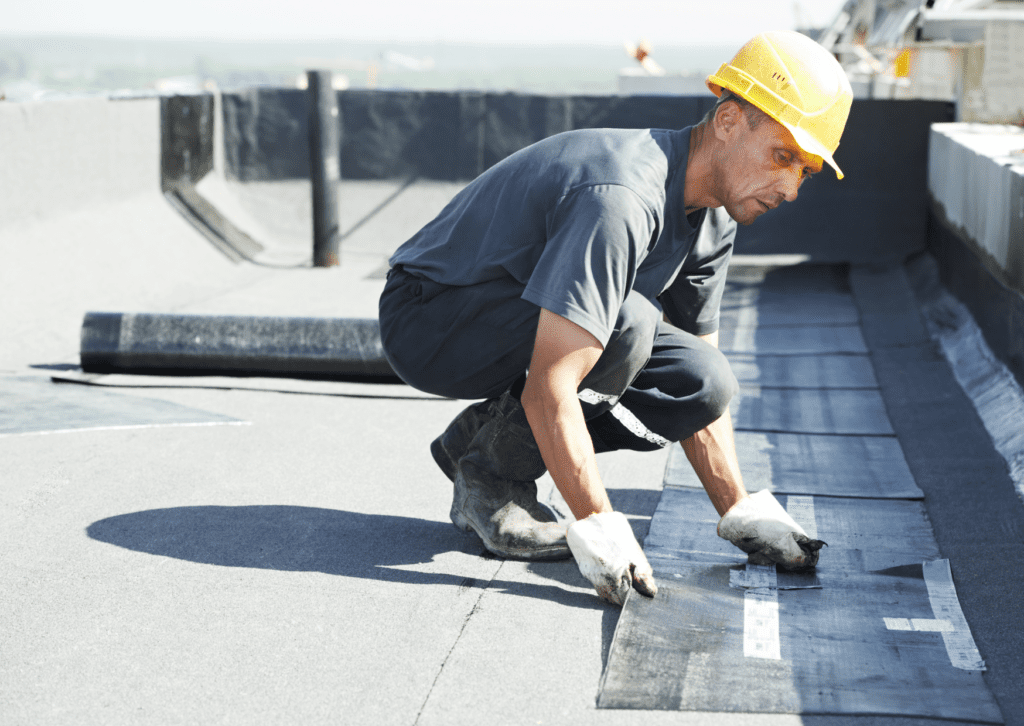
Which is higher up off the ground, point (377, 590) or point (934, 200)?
point (934, 200)

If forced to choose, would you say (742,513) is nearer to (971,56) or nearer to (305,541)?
(305,541)

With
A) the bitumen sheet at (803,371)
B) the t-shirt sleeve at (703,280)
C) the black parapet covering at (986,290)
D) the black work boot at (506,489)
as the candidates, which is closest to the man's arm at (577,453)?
the black work boot at (506,489)

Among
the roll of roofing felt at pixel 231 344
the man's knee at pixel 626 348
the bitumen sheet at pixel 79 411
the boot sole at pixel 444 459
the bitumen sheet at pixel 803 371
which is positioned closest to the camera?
the man's knee at pixel 626 348

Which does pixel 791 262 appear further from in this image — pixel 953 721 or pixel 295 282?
pixel 953 721

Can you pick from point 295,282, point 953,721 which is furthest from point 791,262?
point 953,721

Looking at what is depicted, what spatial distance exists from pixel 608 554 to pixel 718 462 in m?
0.57

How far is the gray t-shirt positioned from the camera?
6.82 feet

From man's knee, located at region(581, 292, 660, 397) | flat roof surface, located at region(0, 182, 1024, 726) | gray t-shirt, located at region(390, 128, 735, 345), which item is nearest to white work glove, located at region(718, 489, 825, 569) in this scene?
flat roof surface, located at region(0, 182, 1024, 726)

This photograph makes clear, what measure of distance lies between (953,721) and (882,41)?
10769 mm

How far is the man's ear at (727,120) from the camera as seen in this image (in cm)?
227

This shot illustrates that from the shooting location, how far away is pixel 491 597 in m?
2.39

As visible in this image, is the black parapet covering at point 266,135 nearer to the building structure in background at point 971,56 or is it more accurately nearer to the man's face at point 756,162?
the building structure in background at point 971,56

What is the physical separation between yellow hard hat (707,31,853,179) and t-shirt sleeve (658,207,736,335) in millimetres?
336

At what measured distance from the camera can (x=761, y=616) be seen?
2285 millimetres
